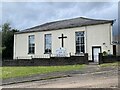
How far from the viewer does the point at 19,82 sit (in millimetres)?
15453

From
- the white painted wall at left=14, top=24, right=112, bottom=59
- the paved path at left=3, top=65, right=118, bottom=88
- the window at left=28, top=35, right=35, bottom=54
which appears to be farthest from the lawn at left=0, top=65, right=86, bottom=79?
the window at left=28, top=35, right=35, bottom=54

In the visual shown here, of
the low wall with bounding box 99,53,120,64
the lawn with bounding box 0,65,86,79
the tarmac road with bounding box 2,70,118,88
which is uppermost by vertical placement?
the low wall with bounding box 99,53,120,64

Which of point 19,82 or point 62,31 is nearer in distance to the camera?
point 19,82

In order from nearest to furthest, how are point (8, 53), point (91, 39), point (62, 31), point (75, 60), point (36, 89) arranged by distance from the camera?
point (36, 89)
point (75, 60)
point (91, 39)
point (62, 31)
point (8, 53)

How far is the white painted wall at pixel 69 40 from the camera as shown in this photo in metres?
39.2

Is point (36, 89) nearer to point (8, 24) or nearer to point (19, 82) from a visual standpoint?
point (19, 82)

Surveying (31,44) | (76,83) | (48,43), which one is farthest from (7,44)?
(76,83)

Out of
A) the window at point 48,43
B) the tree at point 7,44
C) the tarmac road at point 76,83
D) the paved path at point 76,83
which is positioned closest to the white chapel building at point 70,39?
the window at point 48,43

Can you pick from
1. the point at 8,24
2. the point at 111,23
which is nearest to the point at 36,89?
the point at 111,23

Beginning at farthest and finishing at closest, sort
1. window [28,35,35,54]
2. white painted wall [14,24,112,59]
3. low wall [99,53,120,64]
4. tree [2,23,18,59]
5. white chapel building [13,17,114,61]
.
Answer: tree [2,23,18,59] < window [28,35,35,54] < white chapel building [13,17,114,61] < white painted wall [14,24,112,59] < low wall [99,53,120,64]

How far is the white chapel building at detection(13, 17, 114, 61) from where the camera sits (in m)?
39.3

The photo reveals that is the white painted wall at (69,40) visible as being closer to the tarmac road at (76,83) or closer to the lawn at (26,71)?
the lawn at (26,71)

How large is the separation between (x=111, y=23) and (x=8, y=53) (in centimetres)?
2413

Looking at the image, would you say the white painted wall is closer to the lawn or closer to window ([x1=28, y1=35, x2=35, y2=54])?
window ([x1=28, y1=35, x2=35, y2=54])
